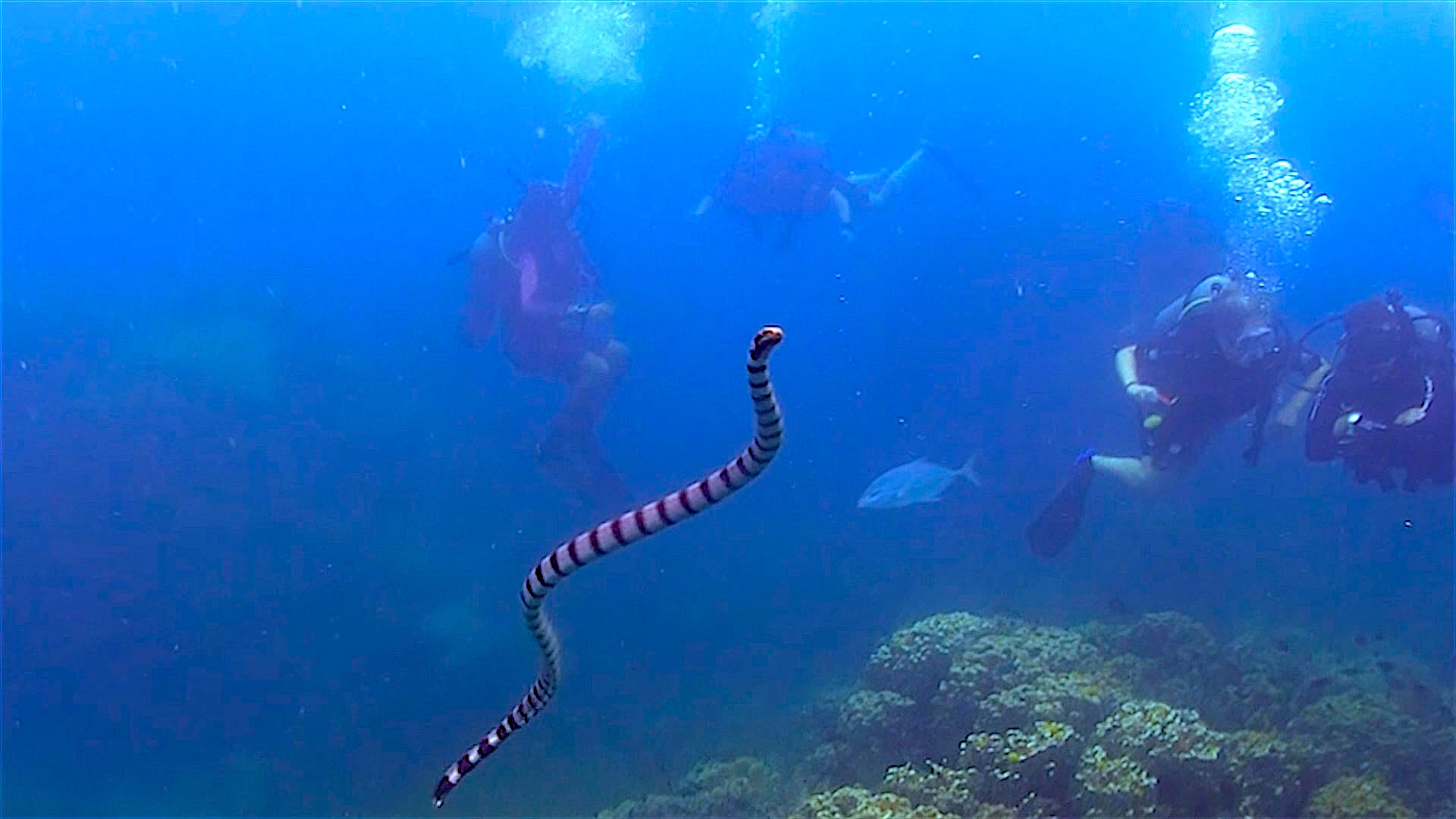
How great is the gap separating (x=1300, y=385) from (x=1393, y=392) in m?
0.80

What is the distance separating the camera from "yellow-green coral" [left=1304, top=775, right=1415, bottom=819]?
539 centimetres

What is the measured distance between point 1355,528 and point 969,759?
17656 millimetres

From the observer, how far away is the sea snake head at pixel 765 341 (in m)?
3.00

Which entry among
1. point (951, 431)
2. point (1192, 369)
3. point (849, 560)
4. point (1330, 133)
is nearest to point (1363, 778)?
point (1192, 369)

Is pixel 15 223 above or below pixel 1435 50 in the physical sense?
above

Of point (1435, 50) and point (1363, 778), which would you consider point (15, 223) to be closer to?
point (1363, 778)

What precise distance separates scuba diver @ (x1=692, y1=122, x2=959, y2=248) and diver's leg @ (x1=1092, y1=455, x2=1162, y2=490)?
19.3 feet

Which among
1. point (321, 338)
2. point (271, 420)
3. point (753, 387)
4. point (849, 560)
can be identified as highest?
point (321, 338)

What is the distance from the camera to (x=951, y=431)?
24203mm

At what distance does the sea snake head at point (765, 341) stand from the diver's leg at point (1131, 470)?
23.1 ft

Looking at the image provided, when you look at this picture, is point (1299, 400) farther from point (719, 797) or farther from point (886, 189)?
point (886, 189)

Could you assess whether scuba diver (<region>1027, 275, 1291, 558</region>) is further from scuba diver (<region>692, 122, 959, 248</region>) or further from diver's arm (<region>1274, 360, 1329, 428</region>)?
scuba diver (<region>692, 122, 959, 248</region>)

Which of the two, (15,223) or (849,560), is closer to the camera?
(849,560)

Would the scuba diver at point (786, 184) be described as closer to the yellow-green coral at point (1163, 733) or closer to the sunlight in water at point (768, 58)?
the yellow-green coral at point (1163, 733)
